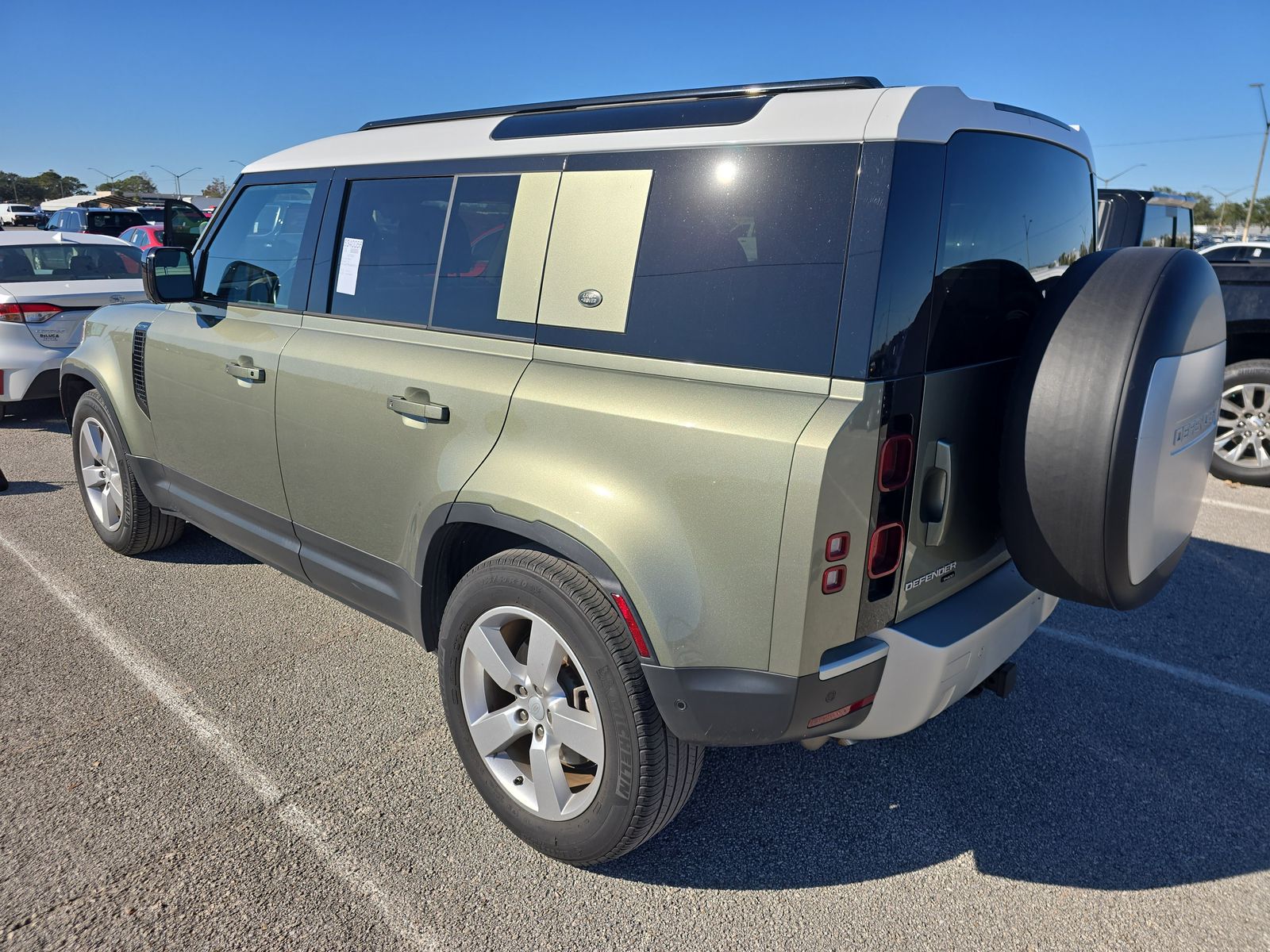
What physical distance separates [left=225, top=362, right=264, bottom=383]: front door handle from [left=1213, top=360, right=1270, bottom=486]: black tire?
6315 mm

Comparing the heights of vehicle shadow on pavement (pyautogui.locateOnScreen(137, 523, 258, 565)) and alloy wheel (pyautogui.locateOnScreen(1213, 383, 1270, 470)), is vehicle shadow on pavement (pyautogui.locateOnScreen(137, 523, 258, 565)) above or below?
below

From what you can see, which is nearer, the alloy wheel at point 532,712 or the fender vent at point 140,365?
the alloy wheel at point 532,712

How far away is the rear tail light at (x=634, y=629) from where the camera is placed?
2.22 meters

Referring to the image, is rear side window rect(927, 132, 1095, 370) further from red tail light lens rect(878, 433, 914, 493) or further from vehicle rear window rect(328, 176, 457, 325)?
vehicle rear window rect(328, 176, 457, 325)

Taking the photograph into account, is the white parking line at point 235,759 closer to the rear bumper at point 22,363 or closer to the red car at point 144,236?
the rear bumper at point 22,363

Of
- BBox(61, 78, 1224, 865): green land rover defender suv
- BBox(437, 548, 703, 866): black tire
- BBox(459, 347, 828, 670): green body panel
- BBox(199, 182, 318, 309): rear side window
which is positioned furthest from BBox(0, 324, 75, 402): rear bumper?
BBox(459, 347, 828, 670): green body panel

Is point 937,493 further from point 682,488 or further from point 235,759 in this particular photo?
point 235,759

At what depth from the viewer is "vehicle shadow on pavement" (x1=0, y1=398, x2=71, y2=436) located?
7.93m

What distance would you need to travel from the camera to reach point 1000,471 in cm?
231

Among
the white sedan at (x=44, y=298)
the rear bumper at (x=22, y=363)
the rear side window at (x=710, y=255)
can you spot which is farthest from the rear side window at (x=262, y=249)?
the rear bumper at (x=22, y=363)

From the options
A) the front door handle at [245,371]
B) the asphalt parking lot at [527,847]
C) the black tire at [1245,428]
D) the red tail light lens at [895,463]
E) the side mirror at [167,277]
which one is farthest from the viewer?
the black tire at [1245,428]

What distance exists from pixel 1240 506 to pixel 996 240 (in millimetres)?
4996

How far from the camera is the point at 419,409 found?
2.75 metres

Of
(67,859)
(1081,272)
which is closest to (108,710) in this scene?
(67,859)
